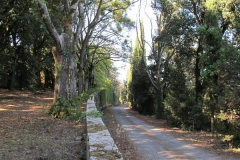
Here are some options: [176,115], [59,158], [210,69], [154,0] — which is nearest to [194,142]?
[210,69]

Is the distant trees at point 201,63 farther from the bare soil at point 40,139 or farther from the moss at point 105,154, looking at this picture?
the moss at point 105,154

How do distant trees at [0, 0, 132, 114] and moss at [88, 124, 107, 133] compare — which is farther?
distant trees at [0, 0, 132, 114]

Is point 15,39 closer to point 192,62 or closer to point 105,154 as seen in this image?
point 192,62

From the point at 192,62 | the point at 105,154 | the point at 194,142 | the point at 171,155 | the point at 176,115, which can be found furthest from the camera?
the point at 192,62

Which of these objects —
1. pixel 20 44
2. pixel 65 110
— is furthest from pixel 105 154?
pixel 20 44

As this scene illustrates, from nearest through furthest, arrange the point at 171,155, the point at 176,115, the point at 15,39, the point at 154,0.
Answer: the point at 171,155 < the point at 176,115 < the point at 154,0 < the point at 15,39

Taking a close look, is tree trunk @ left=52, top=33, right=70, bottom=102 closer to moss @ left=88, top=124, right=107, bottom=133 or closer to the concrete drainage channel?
moss @ left=88, top=124, right=107, bottom=133

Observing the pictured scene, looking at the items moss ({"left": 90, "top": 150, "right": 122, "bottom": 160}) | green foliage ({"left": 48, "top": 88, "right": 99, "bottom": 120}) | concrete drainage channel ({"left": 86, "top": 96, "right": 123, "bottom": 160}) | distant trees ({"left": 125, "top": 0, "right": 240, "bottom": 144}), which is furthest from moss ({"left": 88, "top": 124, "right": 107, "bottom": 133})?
distant trees ({"left": 125, "top": 0, "right": 240, "bottom": 144})

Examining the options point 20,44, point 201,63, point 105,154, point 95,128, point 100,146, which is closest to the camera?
point 105,154

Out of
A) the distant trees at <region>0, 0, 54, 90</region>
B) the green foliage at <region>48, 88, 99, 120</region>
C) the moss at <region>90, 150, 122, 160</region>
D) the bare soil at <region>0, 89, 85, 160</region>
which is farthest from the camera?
the distant trees at <region>0, 0, 54, 90</region>

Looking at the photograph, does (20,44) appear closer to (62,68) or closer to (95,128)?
(62,68)

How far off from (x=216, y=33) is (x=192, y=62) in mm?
7211

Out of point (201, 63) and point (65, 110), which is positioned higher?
point (201, 63)

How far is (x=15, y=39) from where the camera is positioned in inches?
986
